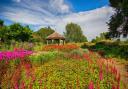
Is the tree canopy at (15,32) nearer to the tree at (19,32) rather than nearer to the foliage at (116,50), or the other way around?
the tree at (19,32)

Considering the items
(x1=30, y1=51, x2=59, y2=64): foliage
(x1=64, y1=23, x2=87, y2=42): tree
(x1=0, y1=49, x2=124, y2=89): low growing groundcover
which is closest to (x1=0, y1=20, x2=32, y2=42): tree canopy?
(x1=30, y1=51, x2=59, y2=64): foliage

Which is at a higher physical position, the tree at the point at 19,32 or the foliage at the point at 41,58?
the tree at the point at 19,32

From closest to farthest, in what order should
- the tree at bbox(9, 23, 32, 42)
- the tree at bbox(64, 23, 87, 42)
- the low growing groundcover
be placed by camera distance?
the low growing groundcover
the tree at bbox(9, 23, 32, 42)
the tree at bbox(64, 23, 87, 42)

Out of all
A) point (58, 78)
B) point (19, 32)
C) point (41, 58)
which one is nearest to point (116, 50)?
point (41, 58)

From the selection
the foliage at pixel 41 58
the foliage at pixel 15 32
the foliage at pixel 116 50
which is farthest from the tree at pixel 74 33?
the foliage at pixel 41 58

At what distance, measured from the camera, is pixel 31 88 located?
8.07 metres

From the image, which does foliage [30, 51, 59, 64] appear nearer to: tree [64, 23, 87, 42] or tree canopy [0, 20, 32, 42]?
tree canopy [0, 20, 32, 42]

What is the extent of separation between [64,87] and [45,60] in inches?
231

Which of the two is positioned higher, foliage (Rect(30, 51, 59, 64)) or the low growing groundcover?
foliage (Rect(30, 51, 59, 64))

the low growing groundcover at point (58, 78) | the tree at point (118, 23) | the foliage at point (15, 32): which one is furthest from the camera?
the foliage at point (15, 32)

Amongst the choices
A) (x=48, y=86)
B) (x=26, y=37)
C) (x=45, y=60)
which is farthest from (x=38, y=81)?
(x=26, y=37)

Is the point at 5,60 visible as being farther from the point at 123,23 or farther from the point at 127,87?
the point at 123,23

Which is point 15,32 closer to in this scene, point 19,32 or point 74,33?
point 19,32

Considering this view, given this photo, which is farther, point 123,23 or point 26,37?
point 26,37
